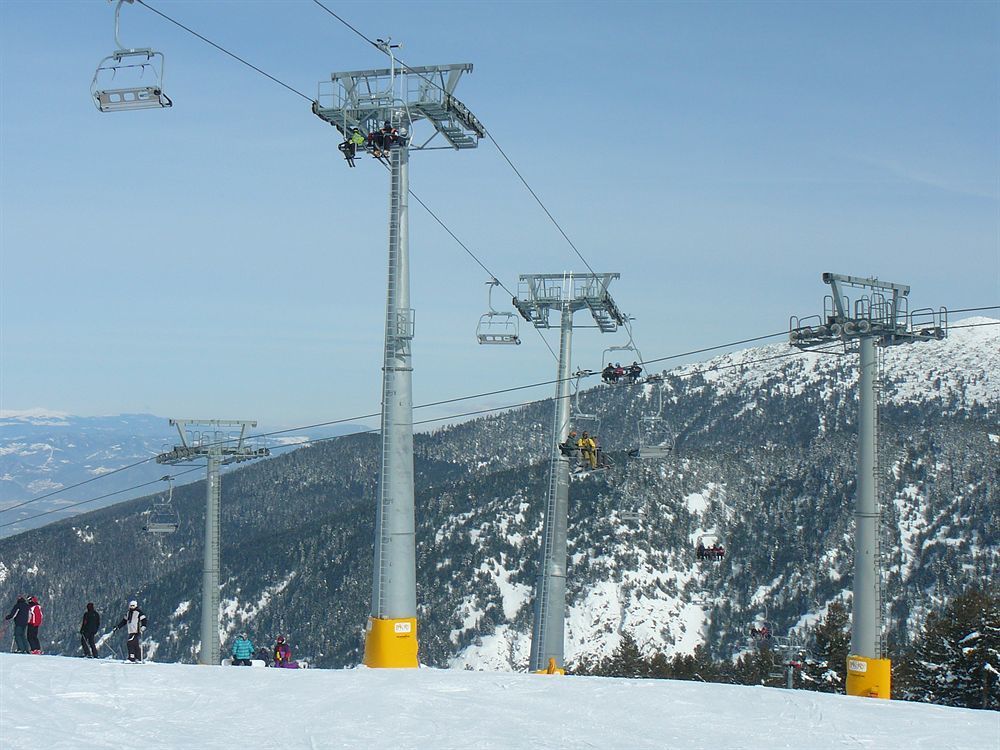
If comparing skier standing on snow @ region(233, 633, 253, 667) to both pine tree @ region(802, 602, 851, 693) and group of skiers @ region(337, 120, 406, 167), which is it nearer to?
group of skiers @ region(337, 120, 406, 167)

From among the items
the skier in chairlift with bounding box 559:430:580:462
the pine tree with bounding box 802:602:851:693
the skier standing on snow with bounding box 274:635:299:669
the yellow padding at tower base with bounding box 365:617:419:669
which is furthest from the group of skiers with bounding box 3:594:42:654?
the pine tree with bounding box 802:602:851:693

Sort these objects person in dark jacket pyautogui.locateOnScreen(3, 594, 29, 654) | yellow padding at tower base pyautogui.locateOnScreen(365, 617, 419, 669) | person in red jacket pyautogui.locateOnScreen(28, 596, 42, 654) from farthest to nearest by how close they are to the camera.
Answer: person in red jacket pyautogui.locateOnScreen(28, 596, 42, 654)
person in dark jacket pyautogui.locateOnScreen(3, 594, 29, 654)
yellow padding at tower base pyautogui.locateOnScreen(365, 617, 419, 669)

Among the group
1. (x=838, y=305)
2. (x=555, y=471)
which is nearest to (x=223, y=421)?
(x=555, y=471)

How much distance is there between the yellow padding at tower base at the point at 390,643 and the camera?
63.4 ft

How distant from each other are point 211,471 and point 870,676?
26816mm

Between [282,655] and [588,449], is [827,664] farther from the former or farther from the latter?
[282,655]

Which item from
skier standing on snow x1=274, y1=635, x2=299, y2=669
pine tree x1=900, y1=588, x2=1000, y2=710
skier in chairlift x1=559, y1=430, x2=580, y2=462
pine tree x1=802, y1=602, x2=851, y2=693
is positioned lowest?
pine tree x1=802, y1=602, x2=851, y2=693

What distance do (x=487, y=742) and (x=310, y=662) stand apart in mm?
172251

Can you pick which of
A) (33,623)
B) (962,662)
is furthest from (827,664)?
(33,623)

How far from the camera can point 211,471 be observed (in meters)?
42.8

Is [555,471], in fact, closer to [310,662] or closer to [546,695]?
[546,695]

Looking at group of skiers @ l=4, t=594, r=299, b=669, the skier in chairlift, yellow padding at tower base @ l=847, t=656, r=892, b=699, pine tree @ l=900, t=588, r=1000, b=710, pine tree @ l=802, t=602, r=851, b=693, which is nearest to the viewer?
group of skiers @ l=4, t=594, r=299, b=669

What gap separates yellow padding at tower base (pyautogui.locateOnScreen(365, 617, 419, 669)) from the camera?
63.4 ft

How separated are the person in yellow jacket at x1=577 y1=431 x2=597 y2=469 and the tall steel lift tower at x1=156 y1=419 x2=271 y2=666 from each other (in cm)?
1437
